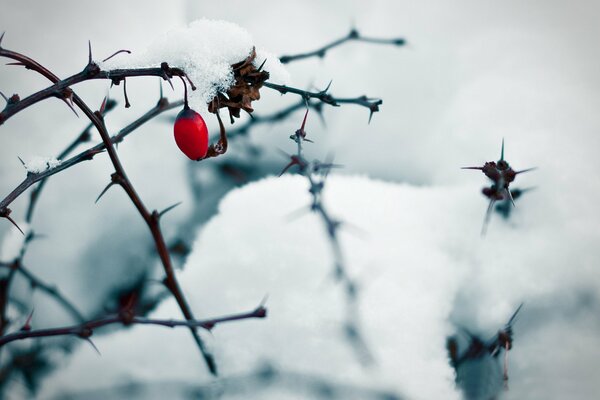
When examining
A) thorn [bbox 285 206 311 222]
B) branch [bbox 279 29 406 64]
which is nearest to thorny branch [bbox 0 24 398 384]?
branch [bbox 279 29 406 64]

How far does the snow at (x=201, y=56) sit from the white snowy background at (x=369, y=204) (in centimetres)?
48

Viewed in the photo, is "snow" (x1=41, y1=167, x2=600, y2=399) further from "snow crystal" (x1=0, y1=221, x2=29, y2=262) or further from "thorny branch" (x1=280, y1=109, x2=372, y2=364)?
"snow crystal" (x1=0, y1=221, x2=29, y2=262)

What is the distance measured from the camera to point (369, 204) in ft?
3.61

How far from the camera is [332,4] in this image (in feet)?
4.01

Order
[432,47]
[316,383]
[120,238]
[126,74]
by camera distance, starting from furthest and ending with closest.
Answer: [432,47]
[120,238]
[316,383]
[126,74]

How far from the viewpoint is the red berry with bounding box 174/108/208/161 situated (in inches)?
27.0

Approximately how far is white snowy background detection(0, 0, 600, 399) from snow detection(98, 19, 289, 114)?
1.58 ft

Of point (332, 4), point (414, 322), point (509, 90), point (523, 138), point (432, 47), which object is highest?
point (332, 4)

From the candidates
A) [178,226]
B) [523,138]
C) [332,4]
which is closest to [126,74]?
[178,226]

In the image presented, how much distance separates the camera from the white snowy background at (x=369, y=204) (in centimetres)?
92

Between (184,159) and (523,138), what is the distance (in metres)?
0.79

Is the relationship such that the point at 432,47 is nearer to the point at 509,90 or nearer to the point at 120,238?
the point at 509,90

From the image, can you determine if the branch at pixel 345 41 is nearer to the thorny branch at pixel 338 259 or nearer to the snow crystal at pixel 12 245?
the thorny branch at pixel 338 259

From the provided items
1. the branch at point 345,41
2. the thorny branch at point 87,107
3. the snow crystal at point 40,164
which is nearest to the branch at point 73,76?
the thorny branch at point 87,107
